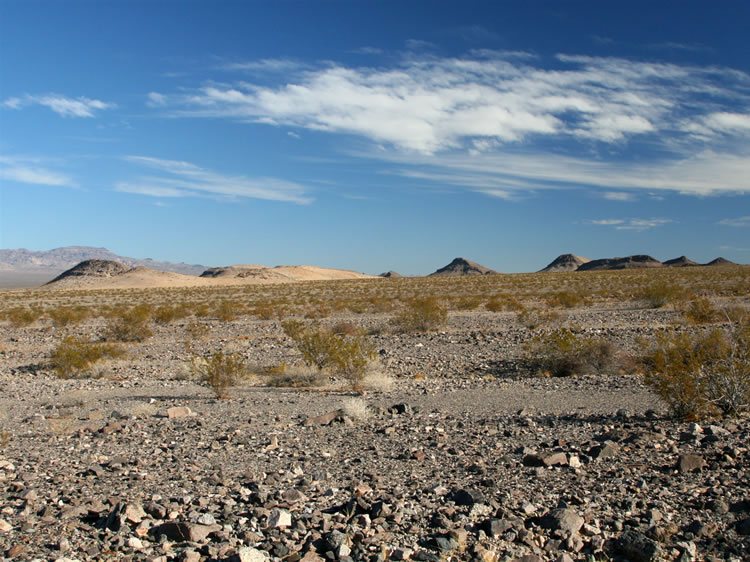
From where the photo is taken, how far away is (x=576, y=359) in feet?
47.4

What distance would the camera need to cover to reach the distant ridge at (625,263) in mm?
170250

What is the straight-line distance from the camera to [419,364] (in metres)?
16.6

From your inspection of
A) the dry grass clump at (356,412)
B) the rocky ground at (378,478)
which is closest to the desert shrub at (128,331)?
the rocky ground at (378,478)

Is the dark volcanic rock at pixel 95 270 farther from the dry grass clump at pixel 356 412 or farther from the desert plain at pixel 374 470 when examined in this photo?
the dry grass clump at pixel 356 412

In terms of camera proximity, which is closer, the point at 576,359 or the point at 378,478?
the point at 378,478

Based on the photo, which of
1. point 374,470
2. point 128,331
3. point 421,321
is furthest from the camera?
point 128,331

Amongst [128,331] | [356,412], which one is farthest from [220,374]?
[128,331]

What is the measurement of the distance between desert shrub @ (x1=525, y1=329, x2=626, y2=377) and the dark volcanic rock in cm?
12367

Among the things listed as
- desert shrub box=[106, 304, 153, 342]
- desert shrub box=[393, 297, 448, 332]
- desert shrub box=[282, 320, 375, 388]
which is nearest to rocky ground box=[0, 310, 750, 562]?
desert shrub box=[282, 320, 375, 388]

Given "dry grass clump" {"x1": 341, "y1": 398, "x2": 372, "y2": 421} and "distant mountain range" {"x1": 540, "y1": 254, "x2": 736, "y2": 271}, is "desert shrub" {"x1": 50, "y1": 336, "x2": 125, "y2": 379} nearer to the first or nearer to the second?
"dry grass clump" {"x1": 341, "y1": 398, "x2": 372, "y2": 421}

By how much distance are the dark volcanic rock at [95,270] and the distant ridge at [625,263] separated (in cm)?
12465

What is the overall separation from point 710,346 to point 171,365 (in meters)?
14.0

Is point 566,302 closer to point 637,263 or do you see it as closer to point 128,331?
point 128,331

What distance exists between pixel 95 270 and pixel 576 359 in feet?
422
